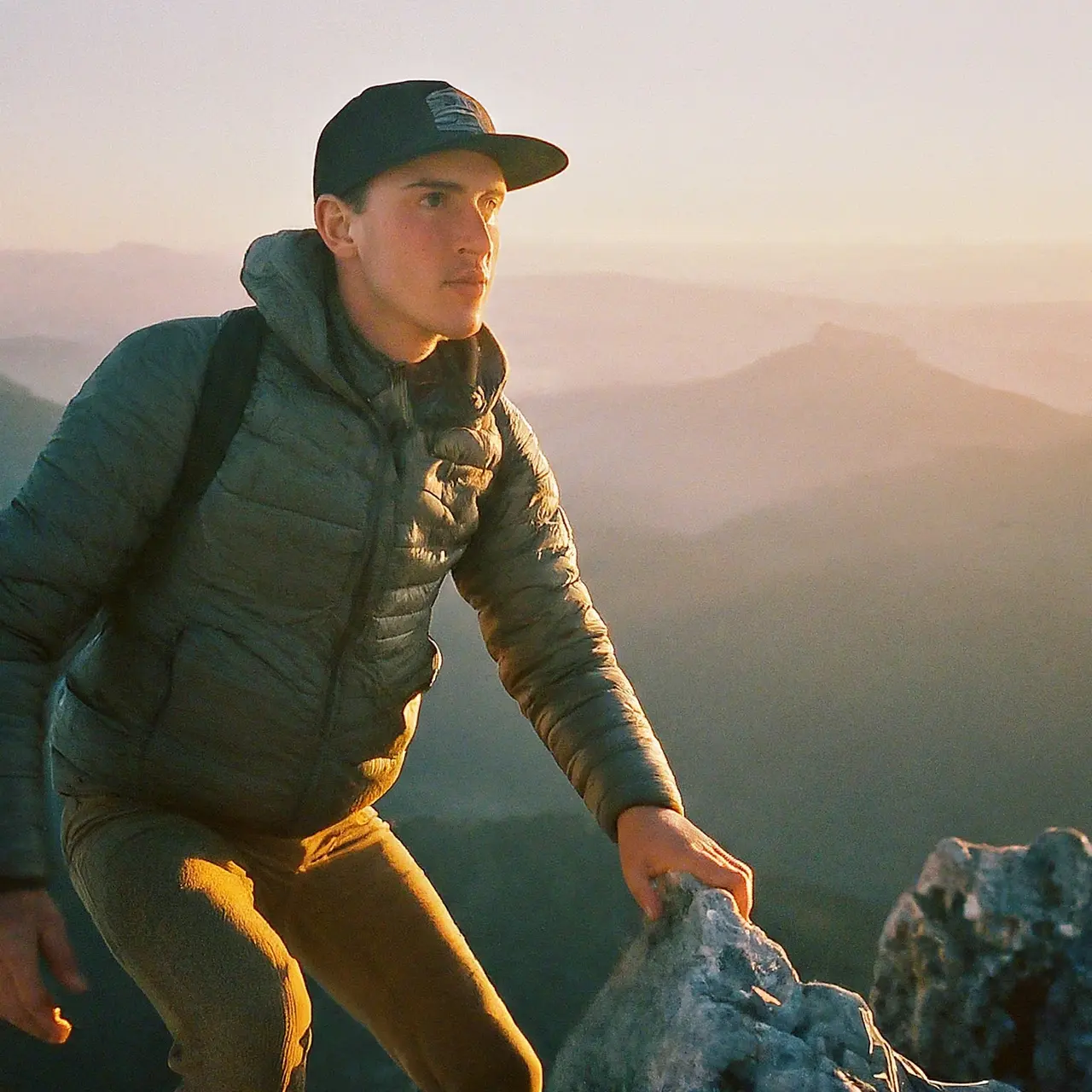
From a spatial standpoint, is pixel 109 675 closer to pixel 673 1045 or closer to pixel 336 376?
pixel 336 376

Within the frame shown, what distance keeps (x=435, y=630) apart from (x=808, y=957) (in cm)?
263

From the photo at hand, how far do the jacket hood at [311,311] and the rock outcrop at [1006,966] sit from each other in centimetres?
167

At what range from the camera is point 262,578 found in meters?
2.26

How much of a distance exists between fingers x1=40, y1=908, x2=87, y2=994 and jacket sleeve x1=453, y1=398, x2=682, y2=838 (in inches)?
41.6

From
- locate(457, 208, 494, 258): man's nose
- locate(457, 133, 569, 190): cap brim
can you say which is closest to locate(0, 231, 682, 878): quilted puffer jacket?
locate(457, 208, 494, 258): man's nose

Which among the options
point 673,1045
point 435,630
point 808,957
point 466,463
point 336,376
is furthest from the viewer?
point 435,630

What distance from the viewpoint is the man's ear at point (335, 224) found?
2.39m

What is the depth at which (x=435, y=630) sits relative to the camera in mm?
6672

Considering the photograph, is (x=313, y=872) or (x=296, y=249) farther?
(x=313, y=872)

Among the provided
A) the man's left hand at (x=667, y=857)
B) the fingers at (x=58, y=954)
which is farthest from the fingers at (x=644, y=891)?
the fingers at (x=58, y=954)

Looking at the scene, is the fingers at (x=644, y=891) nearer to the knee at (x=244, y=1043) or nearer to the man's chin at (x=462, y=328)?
the knee at (x=244, y=1043)

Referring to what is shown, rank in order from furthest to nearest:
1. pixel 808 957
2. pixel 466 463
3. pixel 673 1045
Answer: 1. pixel 808 957
2. pixel 466 463
3. pixel 673 1045

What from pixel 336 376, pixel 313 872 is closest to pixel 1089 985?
pixel 313 872

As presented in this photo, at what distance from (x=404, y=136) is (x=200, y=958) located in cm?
152
